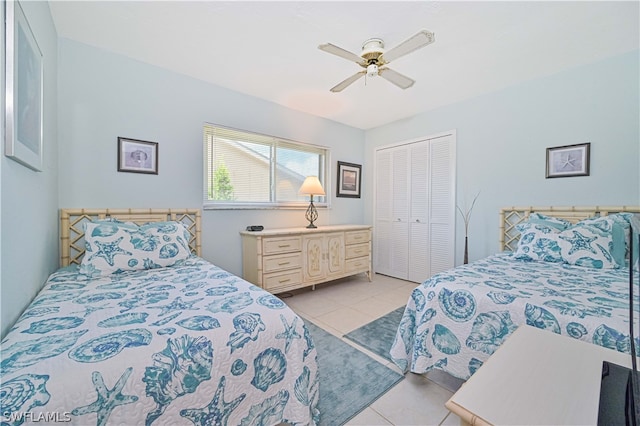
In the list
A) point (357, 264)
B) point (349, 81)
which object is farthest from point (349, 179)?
point (349, 81)

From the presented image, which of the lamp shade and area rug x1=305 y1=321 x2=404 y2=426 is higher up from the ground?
the lamp shade

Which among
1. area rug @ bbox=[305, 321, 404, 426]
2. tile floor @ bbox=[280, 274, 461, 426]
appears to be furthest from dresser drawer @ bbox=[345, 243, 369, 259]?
area rug @ bbox=[305, 321, 404, 426]

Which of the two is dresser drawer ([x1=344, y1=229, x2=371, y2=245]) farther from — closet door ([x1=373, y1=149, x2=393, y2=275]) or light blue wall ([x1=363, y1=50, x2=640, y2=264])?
light blue wall ([x1=363, y1=50, x2=640, y2=264])

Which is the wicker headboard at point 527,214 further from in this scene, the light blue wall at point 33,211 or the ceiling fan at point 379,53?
the light blue wall at point 33,211

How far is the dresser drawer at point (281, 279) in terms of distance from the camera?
2.94 metres

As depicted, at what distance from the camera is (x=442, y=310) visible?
1.65 metres

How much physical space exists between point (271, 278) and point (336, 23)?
244cm

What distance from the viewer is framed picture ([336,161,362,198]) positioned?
4.25m

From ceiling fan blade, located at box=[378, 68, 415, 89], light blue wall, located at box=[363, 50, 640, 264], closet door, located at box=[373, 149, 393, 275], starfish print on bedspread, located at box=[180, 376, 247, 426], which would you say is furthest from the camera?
closet door, located at box=[373, 149, 393, 275]

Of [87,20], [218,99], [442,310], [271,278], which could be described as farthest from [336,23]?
[271,278]

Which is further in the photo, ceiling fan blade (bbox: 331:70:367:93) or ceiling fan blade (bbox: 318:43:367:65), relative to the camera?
ceiling fan blade (bbox: 331:70:367:93)

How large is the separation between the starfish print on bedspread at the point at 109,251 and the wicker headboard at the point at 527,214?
3.61 m

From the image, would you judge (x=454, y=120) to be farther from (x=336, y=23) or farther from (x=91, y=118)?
(x=91, y=118)

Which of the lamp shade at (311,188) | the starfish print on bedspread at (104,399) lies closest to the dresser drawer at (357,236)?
the lamp shade at (311,188)
